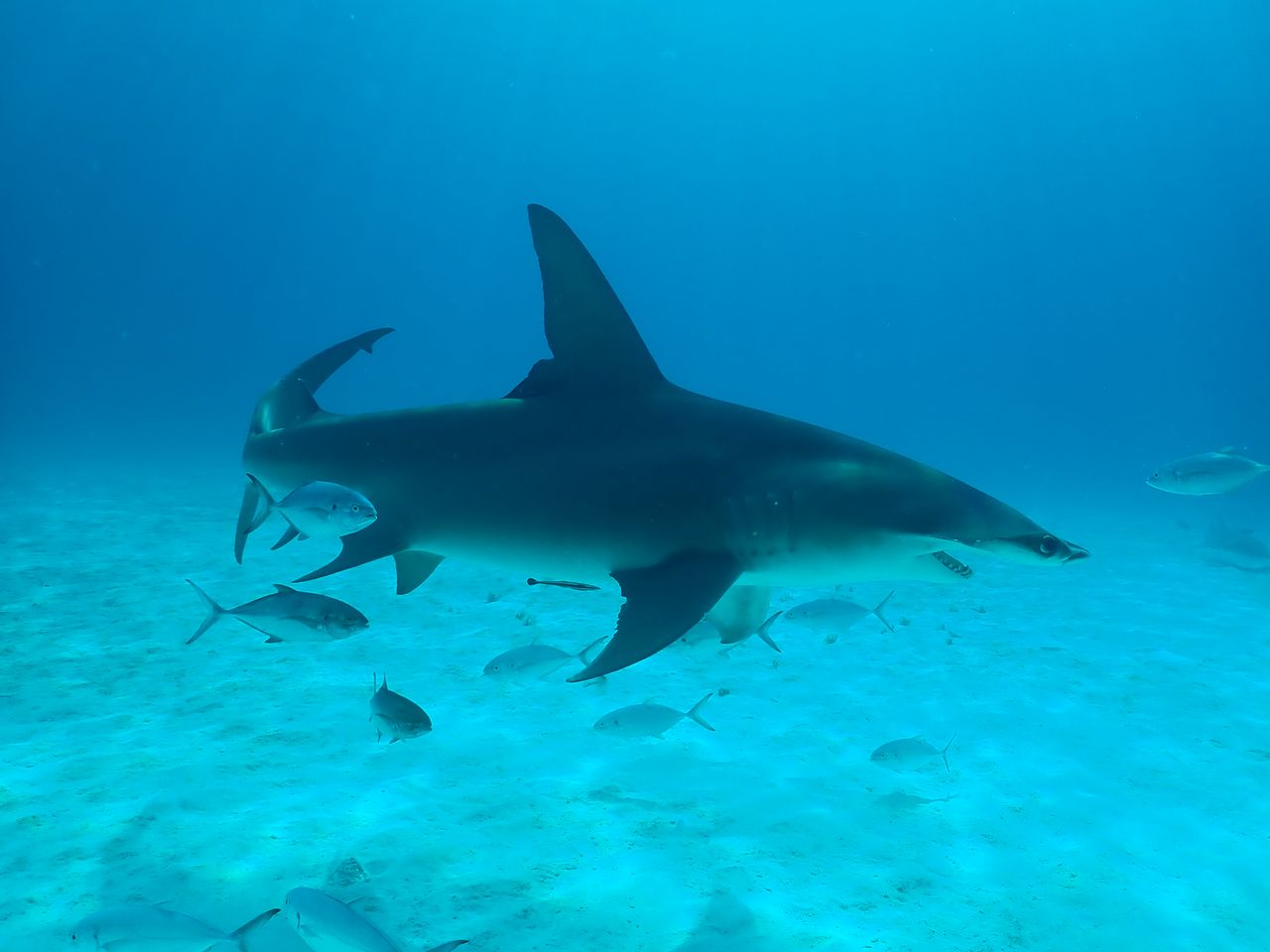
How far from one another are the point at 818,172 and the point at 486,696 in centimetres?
13289

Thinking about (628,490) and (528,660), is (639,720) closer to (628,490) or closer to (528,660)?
(528,660)

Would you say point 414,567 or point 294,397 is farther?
point 294,397

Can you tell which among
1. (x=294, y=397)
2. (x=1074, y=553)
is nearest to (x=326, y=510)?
(x=294, y=397)

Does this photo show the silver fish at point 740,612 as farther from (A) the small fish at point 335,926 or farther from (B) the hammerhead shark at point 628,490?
(A) the small fish at point 335,926

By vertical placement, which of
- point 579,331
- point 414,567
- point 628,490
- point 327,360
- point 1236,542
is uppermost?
point 1236,542

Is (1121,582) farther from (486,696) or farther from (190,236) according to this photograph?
(190,236)

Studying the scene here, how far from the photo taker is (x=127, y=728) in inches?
193

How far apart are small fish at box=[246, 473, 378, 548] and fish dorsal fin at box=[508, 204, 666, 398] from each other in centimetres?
90

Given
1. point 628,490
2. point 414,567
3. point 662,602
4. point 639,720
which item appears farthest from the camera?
point 639,720

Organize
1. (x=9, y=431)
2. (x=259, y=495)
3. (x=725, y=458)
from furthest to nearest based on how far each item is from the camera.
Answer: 1. (x=9, y=431)
2. (x=259, y=495)
3. (x=725, y=458)

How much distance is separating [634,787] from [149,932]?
2.65 meters

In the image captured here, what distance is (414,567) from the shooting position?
3.72m

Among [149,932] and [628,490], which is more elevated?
[628,490]

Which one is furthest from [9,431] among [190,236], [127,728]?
[190,236]
